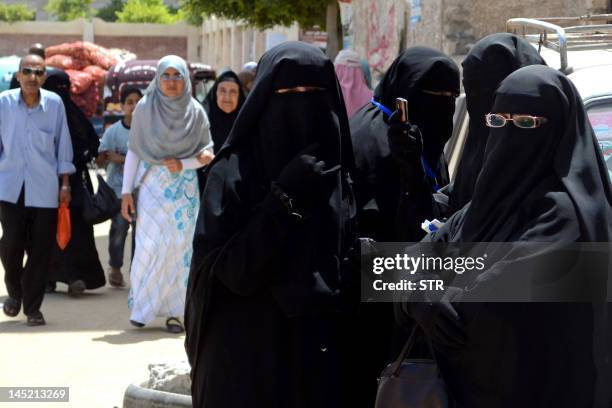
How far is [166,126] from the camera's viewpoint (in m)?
7.61

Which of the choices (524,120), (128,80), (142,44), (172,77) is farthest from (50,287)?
(142,44)

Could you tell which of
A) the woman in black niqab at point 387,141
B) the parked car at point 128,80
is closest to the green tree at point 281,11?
the parked car at point 128,80

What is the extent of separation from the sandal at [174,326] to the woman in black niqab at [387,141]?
12.1 ft

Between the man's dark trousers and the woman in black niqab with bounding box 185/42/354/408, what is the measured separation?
395 centimetres

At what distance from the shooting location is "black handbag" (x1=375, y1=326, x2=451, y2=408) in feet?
9.91

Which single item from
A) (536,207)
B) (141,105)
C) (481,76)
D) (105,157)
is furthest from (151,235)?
(536,207)

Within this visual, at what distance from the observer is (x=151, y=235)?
7617 mm

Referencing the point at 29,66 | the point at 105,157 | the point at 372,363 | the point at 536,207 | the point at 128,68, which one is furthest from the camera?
the point at 128,68

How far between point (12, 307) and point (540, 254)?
5571 mm

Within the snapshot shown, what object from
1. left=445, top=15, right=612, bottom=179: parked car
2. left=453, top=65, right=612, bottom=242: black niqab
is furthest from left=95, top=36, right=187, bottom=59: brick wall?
left=453, top=65, right=612, bottom=242: black niqab

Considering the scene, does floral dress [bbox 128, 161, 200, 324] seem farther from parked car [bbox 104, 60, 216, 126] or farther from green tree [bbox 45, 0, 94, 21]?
green tree [bbox 45, 0, 94, 21]

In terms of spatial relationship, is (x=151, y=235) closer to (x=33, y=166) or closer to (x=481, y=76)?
(x=33, y=166)

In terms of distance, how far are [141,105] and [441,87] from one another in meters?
3.72

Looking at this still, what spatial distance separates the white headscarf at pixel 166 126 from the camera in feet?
24.8
